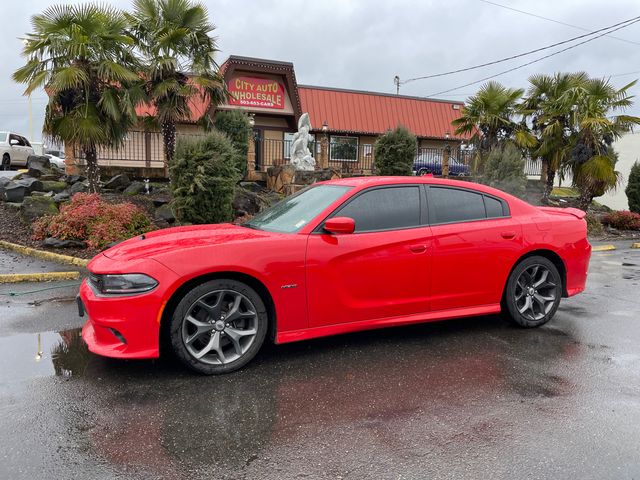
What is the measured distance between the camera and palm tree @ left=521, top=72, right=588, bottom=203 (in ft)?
49.7

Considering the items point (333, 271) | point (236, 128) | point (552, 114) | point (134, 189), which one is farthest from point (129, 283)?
point (552, 114)

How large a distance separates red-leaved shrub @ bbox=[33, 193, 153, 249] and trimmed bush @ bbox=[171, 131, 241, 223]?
894mm

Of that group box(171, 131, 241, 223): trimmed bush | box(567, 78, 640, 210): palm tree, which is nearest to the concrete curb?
box(567, 78, 640, 210): palm tree

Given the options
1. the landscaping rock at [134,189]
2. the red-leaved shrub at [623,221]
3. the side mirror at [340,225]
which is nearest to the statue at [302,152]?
the landscaping rock at [134,189]

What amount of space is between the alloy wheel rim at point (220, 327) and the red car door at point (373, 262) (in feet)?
1.73

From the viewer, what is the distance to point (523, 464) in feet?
8.77

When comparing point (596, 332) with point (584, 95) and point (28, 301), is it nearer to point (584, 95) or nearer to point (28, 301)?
point (28, 301)

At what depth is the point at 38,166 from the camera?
45.4ft

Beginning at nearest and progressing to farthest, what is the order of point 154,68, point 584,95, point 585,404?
point 585,404, point 154,68, point 584,95

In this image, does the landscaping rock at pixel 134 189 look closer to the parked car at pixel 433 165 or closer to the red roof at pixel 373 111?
the red roof at pixel 373 111

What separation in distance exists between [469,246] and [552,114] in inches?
513

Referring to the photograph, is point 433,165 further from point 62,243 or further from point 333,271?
point 333,271

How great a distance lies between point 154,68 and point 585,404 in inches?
424

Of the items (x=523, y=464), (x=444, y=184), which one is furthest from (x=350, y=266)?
(x=523, y=464)
